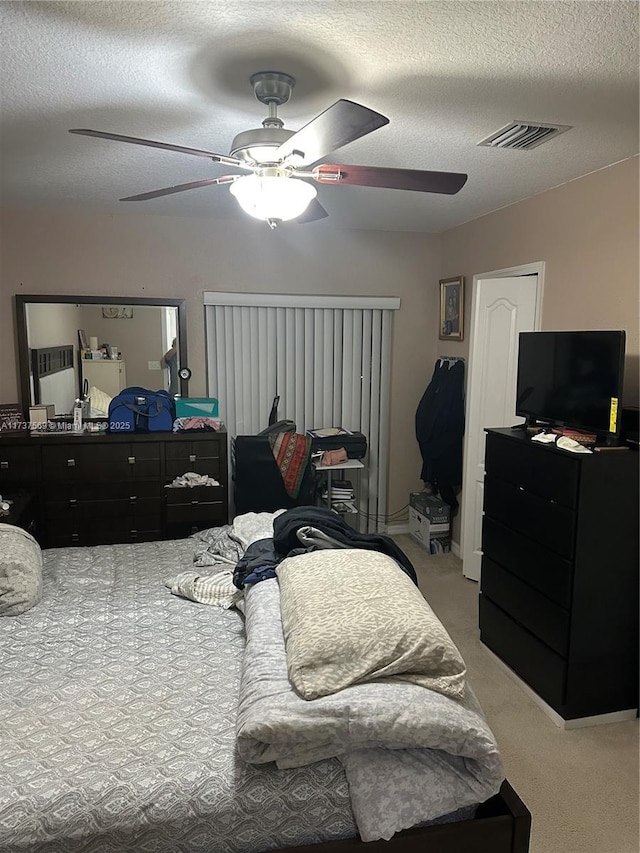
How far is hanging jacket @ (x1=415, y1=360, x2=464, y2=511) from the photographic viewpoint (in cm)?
443

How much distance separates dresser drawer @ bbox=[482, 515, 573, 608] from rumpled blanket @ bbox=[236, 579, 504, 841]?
1.14 m

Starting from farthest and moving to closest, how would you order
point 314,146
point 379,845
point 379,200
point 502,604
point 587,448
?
point 379,200
point 502,604
point 587,448
point 314,146
point 379,845

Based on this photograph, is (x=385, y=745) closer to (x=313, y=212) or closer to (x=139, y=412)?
(x=313, y=212)

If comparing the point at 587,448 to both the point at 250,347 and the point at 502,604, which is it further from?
the point at 250,347

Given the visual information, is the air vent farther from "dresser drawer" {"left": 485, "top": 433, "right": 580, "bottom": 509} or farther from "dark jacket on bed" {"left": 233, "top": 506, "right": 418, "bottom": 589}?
"dark jacket on bed" {"left": 233, "top": 506, "right": 418, "bottom": 589}

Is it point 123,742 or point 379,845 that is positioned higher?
point 123,742

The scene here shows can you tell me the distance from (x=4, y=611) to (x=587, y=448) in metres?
2.41

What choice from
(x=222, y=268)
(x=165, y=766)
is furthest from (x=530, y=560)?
(x=222, y=268)

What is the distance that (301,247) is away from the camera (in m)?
4.54

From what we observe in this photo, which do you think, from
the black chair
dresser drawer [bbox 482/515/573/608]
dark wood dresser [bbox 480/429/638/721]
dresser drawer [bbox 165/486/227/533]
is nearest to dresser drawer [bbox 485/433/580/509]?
dark wood dresser [bbox 480/429/638/721]

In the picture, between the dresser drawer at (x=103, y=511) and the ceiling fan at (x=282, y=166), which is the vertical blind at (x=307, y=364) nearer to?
the dresser drawer at (x=103, y=511)

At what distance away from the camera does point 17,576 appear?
229 cm

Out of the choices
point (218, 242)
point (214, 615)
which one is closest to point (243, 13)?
point (214, 615)

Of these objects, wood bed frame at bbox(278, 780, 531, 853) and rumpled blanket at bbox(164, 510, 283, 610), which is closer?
wood bed frame at bbox(278, 780, 531, 853)
